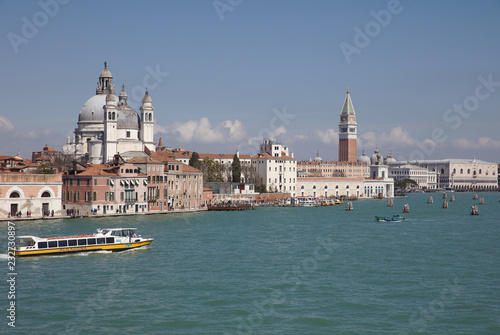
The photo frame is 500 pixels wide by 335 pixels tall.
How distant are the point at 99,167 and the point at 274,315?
27985 millimetres

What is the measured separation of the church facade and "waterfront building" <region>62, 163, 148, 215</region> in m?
11.7

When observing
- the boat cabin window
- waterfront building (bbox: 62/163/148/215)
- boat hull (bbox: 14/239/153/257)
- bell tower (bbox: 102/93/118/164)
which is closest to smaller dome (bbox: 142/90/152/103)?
bell tower (bbox: 102/93/118/164)

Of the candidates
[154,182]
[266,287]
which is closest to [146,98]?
[154,182]

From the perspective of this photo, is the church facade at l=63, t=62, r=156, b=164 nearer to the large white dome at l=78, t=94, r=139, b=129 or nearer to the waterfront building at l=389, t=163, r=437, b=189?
the large white dome at l=78, t=94, r=139, b=129

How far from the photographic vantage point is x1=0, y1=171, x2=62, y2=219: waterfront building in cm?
3372

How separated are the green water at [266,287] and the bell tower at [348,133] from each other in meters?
83.8

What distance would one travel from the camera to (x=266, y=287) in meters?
16.8

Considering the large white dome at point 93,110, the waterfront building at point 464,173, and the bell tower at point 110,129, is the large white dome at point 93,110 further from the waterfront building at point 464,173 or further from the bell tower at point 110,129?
the waterfront building at point 464,173

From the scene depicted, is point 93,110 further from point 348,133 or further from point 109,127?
point 348,133

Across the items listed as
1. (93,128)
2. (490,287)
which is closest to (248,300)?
(490,287)

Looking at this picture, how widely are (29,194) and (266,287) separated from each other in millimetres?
22006

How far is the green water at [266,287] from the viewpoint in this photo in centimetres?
1338

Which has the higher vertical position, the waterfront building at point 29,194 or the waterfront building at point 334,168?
the waterfront building at point 334,168

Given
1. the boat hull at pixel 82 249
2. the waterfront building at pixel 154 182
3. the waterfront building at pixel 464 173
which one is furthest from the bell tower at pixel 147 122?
the waterfront building at pixel 464 173
